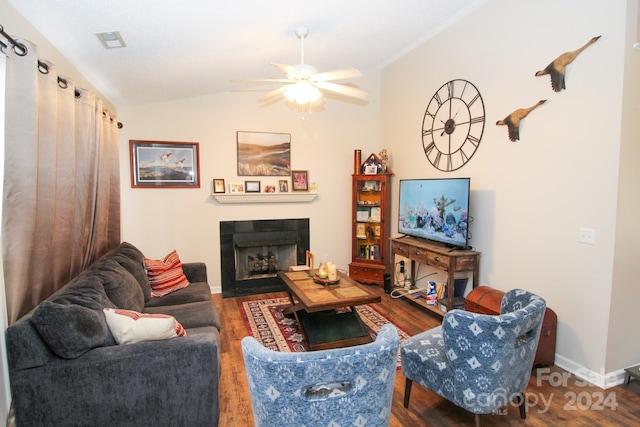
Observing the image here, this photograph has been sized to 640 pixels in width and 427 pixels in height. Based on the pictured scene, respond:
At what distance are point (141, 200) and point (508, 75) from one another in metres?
4.40

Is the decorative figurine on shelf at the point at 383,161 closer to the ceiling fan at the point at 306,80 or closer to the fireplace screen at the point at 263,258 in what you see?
the fireplace screen at the point at 263,258

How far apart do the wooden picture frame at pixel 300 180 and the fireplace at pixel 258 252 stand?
48 cm

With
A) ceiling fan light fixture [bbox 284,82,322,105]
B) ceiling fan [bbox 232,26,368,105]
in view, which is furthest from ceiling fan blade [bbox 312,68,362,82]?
ceiling fan light fixture [bbox 284,82,322,105]

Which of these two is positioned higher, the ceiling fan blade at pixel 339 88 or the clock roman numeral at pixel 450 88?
the clock roman numeral at pixel 450 88

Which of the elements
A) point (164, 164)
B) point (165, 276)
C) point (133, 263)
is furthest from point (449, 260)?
point (164, 164)

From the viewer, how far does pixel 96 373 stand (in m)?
1.74

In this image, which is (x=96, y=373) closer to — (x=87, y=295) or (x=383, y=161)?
(x=87, y=295)

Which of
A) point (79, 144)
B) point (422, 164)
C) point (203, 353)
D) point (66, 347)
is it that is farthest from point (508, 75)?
point (66, 347)

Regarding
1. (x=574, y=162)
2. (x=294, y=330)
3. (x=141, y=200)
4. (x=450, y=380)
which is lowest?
(x=294, y=330)

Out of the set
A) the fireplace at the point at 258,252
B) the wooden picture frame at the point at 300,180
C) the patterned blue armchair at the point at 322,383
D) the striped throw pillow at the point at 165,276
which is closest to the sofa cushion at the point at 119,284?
the striped throw pillow at the point at 165,276

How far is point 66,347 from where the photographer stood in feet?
5.63

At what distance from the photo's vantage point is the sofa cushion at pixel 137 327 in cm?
192

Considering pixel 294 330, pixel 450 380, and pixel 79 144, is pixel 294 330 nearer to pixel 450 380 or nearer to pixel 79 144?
pixel 450 380

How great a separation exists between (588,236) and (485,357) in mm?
1462
